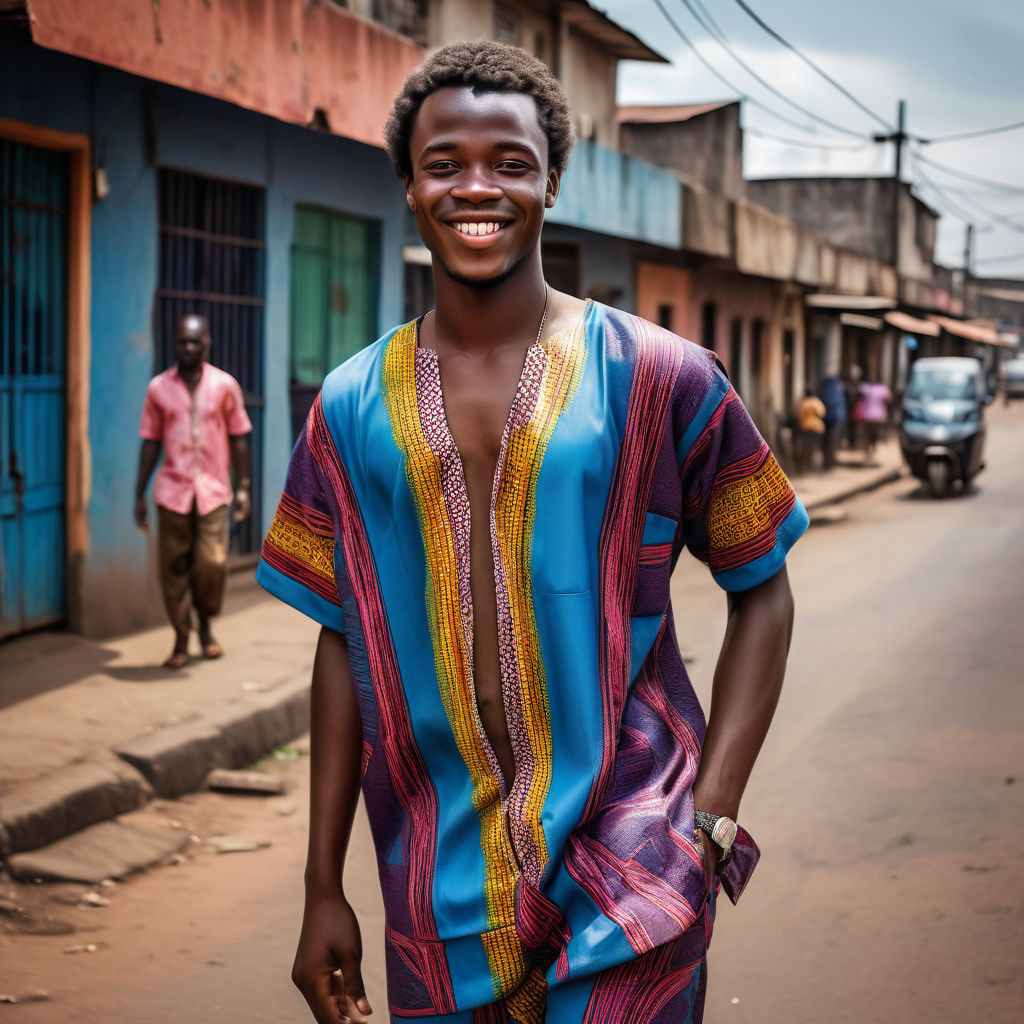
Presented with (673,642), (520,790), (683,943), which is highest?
(673,642)

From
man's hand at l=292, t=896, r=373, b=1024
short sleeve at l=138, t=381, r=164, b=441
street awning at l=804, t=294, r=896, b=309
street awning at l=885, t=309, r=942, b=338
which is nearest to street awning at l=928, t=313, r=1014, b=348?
street awning at l=885, t=309, r=942, b=338

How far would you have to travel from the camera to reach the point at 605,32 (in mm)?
19672

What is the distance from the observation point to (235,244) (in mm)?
9539

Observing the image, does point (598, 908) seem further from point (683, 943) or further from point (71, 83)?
point (71, 83)

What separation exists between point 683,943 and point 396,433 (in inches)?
28.2

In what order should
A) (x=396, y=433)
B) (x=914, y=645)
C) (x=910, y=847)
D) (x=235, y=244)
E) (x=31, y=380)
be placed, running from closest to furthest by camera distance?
1. (x=396, y=433)
2. (x=910, y=847)
3. (x=31, y=380)
4. (x=914, y=645)
5. (x=235, y=244)

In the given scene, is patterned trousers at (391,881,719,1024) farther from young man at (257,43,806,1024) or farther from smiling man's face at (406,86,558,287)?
smiling man's face at (406,86,558,287)

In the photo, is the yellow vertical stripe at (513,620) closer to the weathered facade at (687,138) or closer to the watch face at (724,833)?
the watch face at (724,833)

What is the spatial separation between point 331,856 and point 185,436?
213 inches

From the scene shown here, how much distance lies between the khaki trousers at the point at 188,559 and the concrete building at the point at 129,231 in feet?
2.83

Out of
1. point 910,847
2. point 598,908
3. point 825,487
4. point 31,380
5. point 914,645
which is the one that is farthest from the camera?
point 825,487

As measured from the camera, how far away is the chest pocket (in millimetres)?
1867

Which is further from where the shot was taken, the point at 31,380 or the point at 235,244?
the point at 235,244

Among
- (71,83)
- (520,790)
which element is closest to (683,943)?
(520,790)
